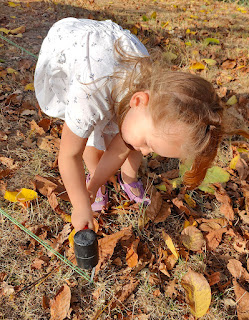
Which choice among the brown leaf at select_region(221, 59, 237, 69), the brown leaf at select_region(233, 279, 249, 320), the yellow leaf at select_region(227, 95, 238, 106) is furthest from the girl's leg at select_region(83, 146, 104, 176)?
the brown leaf at select_region(221, 59, 237, 69)

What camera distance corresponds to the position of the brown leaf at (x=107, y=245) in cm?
154

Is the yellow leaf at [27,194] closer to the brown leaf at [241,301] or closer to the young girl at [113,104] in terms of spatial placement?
the young girl at [113,104]

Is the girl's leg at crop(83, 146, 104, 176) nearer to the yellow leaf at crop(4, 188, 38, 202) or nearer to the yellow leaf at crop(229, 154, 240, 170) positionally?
the yellow leaf at crop(4, 188, 38, 202)

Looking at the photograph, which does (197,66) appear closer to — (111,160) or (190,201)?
(190,201)

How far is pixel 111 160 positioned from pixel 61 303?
697 mm

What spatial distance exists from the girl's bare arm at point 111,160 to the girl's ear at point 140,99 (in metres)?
0.32

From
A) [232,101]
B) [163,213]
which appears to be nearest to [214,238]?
[163,213]

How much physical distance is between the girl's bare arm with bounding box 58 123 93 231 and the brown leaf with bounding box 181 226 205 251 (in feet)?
1.68

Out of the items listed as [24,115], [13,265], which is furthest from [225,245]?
[24,115]

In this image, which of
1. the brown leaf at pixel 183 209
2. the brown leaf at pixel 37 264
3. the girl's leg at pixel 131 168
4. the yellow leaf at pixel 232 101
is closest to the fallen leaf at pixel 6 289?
the brown leaf at pixel 37 264

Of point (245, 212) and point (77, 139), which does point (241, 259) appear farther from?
point (77, 139)

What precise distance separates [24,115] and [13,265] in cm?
123

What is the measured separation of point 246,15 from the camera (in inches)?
179

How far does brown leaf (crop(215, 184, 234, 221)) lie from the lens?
1801 millimetres
